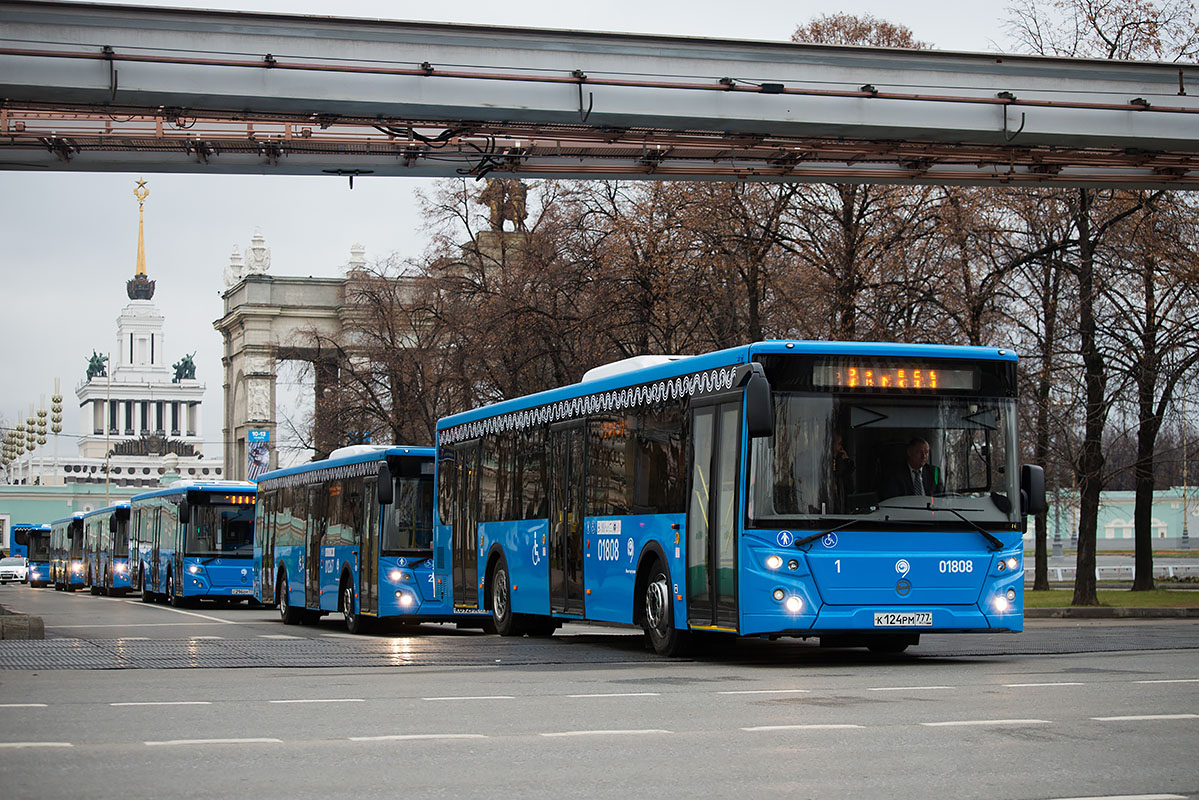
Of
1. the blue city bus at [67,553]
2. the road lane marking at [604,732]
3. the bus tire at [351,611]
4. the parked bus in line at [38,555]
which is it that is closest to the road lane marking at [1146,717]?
the road lane marking at [604,732]

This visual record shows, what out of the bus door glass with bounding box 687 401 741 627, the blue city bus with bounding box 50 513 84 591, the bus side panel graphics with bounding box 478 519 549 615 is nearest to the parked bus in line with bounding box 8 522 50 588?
the blue city bus with bounding box 50 513 84 591

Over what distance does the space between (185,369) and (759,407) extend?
188288 mm

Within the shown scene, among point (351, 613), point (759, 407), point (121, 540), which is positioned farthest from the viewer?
point (121, 540)

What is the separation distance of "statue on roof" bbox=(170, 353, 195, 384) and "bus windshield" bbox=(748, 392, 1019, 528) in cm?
18668

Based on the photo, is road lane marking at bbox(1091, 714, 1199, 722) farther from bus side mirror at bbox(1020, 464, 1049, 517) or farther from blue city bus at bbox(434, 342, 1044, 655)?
bus side mirror at bbox(1020, 464, 1049, 517)

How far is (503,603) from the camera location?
21703mm

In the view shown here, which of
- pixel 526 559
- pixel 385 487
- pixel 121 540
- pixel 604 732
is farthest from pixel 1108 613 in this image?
pixel 121 540

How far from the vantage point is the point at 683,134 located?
21203 mm

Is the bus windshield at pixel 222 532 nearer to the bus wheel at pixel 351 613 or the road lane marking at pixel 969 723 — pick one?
the bus wheel at pixel 351 613

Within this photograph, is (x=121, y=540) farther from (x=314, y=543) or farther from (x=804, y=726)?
(x=804, y=726)

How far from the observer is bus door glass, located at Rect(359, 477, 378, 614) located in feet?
82.6

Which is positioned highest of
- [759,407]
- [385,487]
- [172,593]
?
[759,407]

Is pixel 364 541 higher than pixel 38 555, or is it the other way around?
pixel 364 541

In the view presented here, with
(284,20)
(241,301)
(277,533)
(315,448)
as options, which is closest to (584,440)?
(284,20)
